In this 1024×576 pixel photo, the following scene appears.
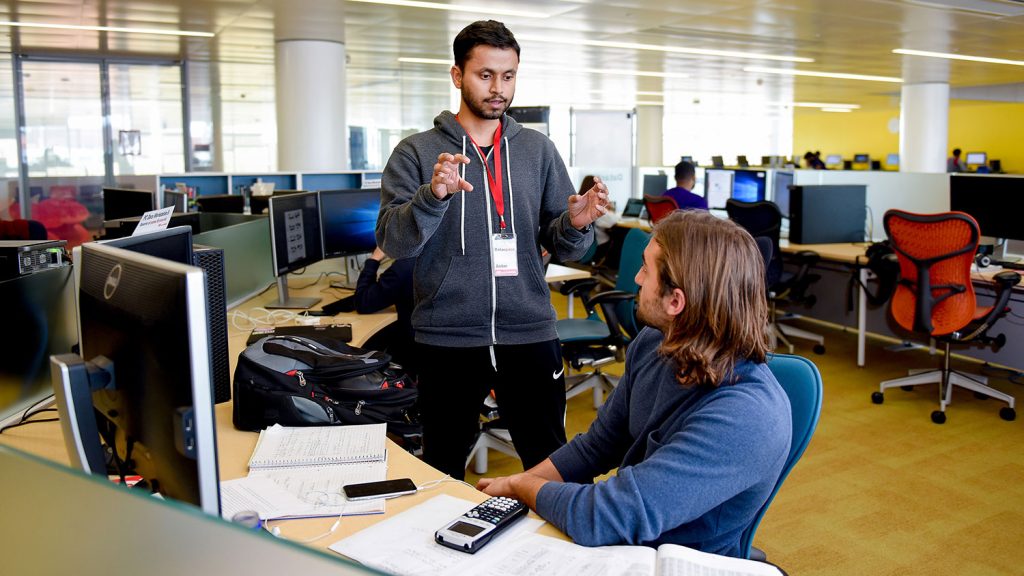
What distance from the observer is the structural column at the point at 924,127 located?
1190 centimetres

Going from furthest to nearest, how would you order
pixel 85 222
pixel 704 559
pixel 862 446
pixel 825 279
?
pixel 85 222 → pixel 825 279 → pixel 862 446 → pixel 704 559

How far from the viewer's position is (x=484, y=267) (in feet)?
7.17

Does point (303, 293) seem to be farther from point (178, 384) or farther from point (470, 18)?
point (470, 18)

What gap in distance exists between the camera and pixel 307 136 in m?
8.10

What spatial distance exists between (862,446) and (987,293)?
1643 millimetres

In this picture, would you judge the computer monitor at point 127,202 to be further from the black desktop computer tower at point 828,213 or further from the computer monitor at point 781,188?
the computer monitor at point 781,188

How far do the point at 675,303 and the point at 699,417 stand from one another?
19cm

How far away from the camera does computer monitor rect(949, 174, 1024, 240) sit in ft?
16.2

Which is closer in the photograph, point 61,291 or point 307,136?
point 61,291

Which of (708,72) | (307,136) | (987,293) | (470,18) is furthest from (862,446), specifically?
(708,72)

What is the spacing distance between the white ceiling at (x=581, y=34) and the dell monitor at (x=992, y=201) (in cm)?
215

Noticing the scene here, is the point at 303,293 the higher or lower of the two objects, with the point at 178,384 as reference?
lower

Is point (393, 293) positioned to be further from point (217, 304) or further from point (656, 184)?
point (656, 184)

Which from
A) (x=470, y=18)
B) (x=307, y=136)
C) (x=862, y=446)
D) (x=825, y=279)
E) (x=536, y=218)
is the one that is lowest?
(x=862, y=446)
